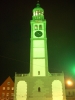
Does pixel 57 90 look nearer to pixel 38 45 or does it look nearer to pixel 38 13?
pixel 38 45

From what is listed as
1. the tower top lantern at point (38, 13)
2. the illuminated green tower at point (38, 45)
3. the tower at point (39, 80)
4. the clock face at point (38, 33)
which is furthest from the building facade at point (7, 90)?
the tower top lantern at point (38, 13)

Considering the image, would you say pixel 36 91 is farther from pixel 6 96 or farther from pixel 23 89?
pixel 6 96

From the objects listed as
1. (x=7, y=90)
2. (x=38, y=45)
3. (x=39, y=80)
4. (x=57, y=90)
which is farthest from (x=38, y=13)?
(x=7, y=90)

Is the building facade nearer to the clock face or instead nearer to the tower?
the tower

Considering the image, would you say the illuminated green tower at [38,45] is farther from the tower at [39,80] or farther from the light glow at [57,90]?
the light glow at [57,90]

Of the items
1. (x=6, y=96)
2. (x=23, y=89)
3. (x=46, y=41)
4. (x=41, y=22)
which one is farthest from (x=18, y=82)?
(x=6, y=96)

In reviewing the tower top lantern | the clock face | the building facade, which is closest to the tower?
the clock face

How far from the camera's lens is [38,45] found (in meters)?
47.8

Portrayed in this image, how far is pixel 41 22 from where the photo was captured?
5031cm

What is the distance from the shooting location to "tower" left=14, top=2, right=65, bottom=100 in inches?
1698

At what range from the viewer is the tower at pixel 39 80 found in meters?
43.1

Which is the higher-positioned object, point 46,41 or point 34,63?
point 46,41

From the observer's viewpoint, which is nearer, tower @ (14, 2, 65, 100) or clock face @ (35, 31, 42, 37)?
tower @ (14, 2, 65, 100)

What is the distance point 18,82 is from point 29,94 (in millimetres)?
3479
